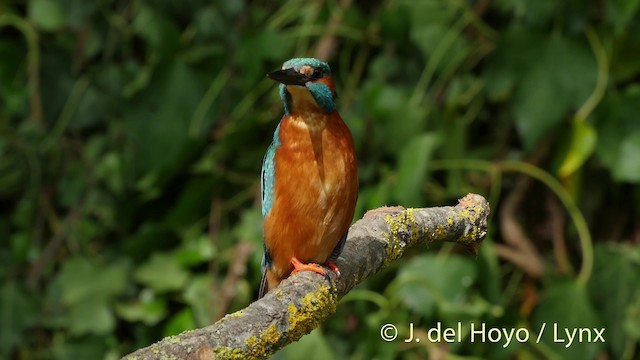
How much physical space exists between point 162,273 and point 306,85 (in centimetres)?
148

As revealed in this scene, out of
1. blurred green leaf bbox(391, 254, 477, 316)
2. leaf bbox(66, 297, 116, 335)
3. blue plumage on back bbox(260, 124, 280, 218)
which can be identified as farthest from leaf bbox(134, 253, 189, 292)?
blue plumage on back bbox(260, 124, 280, 218)

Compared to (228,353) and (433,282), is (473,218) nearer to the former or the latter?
(228,353)

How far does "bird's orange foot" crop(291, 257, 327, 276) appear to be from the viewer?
1289 millimetres

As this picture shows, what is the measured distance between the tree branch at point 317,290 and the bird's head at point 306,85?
197mm

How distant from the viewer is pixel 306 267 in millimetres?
1330

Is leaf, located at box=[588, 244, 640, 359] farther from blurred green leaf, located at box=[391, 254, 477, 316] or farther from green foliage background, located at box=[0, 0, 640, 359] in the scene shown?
blurred green leaf, located at box=[391, 254, 477, 316]

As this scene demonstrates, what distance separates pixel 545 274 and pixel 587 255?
108mm

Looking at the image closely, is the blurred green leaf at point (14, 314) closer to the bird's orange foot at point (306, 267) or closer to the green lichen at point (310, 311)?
the bird's orange foot at point (306, 267)

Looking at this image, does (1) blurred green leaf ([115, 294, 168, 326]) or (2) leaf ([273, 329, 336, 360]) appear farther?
(1) blurred green leaf ([115, 294, 168, 326])

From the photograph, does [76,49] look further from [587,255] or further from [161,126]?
[587,255]

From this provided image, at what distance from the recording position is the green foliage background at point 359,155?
93.4 inches

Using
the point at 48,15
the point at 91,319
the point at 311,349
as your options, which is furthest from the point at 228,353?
the point at 48,15

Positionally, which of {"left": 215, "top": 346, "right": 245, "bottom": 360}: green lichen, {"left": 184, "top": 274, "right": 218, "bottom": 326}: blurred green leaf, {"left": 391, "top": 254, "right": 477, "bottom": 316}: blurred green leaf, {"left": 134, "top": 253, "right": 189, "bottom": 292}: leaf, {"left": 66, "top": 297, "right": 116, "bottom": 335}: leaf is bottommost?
{"left": 66, "top": 297, "right": 116, "bottom": 335}: leaf

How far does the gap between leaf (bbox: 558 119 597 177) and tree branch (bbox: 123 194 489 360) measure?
3.49ft
